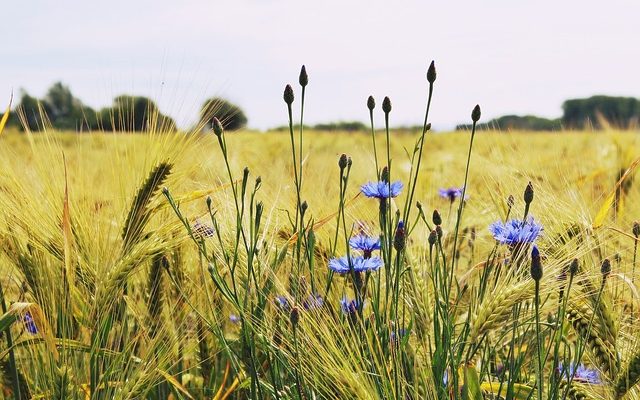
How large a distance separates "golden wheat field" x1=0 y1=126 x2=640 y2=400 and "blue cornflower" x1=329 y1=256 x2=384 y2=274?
0.01 meters

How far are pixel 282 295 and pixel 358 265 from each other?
121mm

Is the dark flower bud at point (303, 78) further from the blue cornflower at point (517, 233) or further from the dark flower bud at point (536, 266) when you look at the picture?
the dark flower bud at point (536, 266)

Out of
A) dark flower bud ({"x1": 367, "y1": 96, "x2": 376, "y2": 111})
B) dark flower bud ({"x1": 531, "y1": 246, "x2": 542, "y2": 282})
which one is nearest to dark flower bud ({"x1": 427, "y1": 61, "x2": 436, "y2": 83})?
dark flower bud ({"x1": 367, "y1": 96, "x2": 376, "y2": 111})

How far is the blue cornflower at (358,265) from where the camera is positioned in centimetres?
114

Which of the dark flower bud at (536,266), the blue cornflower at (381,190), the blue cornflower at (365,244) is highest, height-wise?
the blue cornflower at (381,190)

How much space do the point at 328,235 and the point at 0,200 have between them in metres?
0.57

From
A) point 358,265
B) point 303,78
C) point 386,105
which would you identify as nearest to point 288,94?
point 303,78

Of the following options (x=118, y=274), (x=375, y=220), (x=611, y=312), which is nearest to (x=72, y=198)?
(x=118, y=274)

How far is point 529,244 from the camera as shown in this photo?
1123 millimetres

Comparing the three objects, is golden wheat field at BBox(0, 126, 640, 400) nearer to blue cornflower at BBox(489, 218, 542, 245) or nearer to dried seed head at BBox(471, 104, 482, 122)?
blue cornflower at BBox(489, 218, 542, 245)

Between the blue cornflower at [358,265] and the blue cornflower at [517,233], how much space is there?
182 millimetres

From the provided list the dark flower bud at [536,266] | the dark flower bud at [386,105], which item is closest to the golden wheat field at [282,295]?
the dark flower bud at [536,266]

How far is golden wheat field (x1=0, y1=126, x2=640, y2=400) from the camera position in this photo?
104 centimetres

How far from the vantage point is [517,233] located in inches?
45.5
